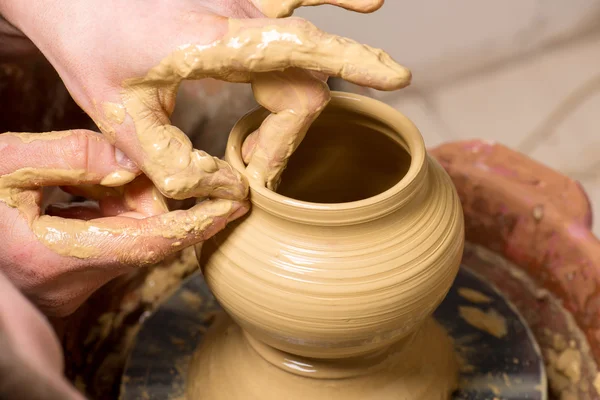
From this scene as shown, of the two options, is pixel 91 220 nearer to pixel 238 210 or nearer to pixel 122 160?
pixel 122 160

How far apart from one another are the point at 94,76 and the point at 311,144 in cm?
48

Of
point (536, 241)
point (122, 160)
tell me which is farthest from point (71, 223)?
point (536, 241)

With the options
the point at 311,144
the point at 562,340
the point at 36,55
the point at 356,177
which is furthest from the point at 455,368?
the point at 36,55

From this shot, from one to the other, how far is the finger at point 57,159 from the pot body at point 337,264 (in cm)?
21

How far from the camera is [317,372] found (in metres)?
1.29

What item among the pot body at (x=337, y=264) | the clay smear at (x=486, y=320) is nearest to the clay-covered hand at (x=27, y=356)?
the pot body at (x=337, y=264)

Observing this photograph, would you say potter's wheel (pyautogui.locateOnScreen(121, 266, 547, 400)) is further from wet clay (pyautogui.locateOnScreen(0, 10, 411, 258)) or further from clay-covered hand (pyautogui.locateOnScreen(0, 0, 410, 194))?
clay-covered hand (pyautogui.locateOnScreen(0, 0, 410, 194))

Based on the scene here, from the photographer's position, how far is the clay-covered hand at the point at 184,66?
968 mm

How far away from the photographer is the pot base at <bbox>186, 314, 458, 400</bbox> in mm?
1299

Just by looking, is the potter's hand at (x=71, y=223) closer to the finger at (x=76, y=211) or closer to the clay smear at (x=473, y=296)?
the finger at (x=76, y=211)

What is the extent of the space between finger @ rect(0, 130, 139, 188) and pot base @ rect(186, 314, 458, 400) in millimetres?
458

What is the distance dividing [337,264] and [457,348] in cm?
61

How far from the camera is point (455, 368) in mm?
1484

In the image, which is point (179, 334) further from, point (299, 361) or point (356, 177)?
point (356, 177)
